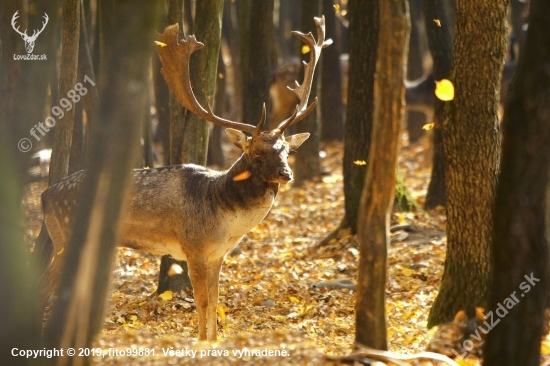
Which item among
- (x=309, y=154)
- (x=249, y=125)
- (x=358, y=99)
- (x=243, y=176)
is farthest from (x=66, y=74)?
(x=309, y=154)

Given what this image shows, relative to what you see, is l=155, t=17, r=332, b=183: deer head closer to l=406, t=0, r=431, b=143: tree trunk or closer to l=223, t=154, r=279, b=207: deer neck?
l=223, t=154, r=279, b=207: deer neck

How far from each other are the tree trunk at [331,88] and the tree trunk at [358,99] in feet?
20.9

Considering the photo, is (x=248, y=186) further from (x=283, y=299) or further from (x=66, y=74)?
(x=66, y=74)

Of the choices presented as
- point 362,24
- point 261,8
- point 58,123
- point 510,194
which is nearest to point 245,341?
point 510,194

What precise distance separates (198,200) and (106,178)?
322cm

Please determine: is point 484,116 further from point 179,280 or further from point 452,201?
point 179,280

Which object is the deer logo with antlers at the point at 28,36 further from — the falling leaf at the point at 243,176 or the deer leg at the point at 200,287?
the deer leg at the point at 200,287

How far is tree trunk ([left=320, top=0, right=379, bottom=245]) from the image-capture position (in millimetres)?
12055

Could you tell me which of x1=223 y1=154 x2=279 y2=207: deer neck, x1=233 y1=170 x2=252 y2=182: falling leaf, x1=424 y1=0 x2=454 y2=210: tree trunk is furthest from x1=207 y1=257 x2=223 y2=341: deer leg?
x1=424 y1=0 x2=454 y2=210: tree trunk

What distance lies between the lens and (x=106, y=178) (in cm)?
526

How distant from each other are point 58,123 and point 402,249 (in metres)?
5.28

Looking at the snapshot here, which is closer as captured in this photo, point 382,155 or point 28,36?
point 382,155

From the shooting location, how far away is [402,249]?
11484 mm

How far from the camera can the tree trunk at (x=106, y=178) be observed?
5238mm
